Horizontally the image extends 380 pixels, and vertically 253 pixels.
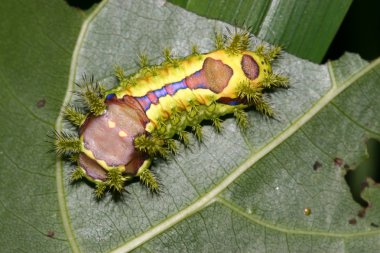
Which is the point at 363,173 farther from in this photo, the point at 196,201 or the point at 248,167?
the point at 196,201

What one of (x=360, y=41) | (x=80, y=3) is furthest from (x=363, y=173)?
(x=80, y=3)

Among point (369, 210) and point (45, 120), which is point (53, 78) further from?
point (369, 210)

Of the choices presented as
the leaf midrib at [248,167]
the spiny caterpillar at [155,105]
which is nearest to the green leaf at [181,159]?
the leaf midrib at [248,167]

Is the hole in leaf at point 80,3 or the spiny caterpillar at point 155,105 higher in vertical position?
the hole in leaf at point 80,3

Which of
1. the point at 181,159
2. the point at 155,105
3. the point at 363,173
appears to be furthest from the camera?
the point at 363,173

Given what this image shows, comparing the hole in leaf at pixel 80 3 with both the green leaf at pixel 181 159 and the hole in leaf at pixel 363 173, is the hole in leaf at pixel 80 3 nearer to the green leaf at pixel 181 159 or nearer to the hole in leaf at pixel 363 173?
the green leaf at pixel 181 159

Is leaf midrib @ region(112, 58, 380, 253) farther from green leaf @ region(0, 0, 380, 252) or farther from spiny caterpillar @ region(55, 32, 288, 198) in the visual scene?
spiny caterpillar @ region(55, 32, 288, 198)

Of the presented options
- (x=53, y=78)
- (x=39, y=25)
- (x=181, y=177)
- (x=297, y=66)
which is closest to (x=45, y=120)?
(x=53, y=78)
